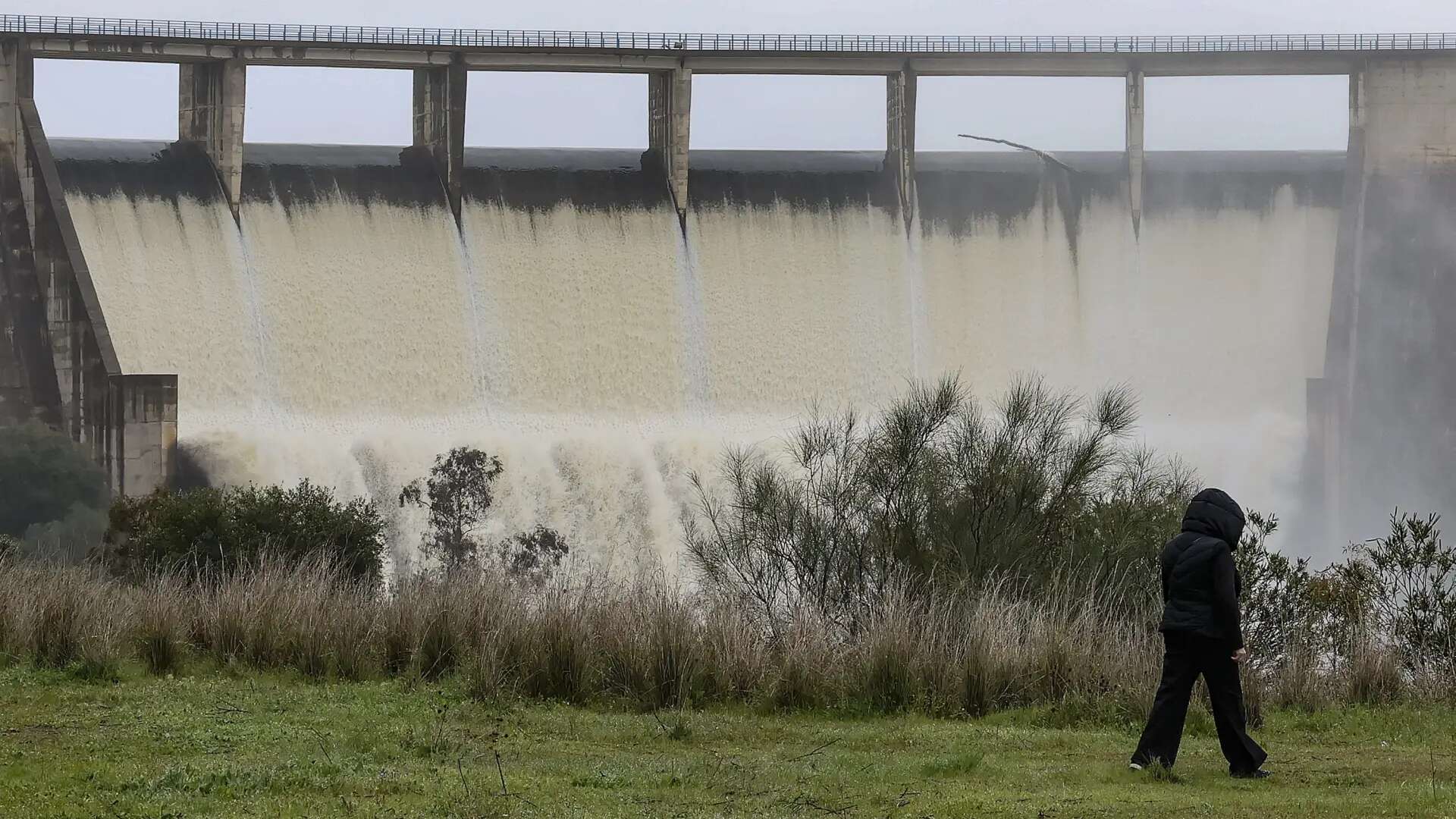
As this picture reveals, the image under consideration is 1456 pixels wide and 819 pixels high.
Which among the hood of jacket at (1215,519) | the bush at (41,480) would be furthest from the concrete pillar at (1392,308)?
the hood of jacket at (1215,519)

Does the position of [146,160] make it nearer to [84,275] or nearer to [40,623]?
[84,275]

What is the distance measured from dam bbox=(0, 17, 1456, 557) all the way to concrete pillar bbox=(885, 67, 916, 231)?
0.07 m

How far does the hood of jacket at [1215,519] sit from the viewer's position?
858cm

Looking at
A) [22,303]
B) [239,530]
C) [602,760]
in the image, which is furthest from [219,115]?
[602,760]

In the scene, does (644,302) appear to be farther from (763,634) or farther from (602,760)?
(602,760)

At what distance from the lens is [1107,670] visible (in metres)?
11.5

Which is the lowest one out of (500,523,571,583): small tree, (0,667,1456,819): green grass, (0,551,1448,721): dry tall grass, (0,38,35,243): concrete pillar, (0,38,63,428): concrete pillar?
(500,523,571,583): small tree

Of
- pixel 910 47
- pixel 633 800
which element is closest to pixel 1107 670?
pixel 633 800

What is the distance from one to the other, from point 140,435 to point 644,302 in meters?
10.5

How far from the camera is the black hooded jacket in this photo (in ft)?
27.7

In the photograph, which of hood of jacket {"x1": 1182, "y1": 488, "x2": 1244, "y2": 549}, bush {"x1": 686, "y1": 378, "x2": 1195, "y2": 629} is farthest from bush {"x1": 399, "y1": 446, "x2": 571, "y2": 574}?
hood of jacket {"x1": 1182, "y1": 488, "x2": 1244, "y2": 549}

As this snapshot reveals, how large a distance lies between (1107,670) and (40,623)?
6815 millimetres

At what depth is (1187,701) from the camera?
339 inches

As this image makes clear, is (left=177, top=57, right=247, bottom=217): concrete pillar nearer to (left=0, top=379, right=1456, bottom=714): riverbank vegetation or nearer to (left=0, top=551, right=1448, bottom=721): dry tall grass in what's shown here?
(left=0, top=379, right=1456, bottom=714): riverbank vegetation
